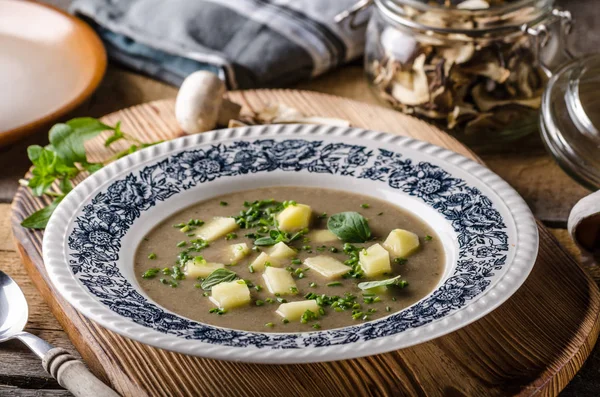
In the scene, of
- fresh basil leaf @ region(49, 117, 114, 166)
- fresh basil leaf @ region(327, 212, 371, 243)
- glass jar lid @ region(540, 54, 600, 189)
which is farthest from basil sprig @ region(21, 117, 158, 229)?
glass jar lid @ region(540, 54, 600, 189)

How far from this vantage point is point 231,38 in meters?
3.91

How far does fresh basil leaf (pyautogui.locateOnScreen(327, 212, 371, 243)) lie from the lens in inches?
92.0

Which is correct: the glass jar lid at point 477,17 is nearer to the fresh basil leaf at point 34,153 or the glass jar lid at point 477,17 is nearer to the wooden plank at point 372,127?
the wooden plank at point 372,127

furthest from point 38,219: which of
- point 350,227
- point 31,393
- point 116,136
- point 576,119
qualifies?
point 576,119

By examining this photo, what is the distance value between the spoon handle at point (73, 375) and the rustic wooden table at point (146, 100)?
0.28 feet

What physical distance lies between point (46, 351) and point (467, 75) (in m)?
1.80

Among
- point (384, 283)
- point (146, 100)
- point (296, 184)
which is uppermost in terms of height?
point (384, 283)

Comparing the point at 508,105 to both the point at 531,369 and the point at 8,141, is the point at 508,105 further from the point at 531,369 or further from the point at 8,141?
the point at 8,141

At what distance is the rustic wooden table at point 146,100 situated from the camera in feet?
6.96

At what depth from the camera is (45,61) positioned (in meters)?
3.76

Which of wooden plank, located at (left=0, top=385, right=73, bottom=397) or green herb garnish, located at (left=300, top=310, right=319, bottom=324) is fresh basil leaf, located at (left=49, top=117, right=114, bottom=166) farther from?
green herb garnish, located at (left=300, top=310, right=319, bottom=324)

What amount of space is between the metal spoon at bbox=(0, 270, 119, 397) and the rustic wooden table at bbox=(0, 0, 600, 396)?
2.1 inches

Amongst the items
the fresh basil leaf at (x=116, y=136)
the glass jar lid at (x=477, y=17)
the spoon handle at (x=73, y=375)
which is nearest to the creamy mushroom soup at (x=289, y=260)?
the spoon handle at (x=73, y=375)

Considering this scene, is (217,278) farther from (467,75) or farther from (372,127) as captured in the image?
(467,75)
